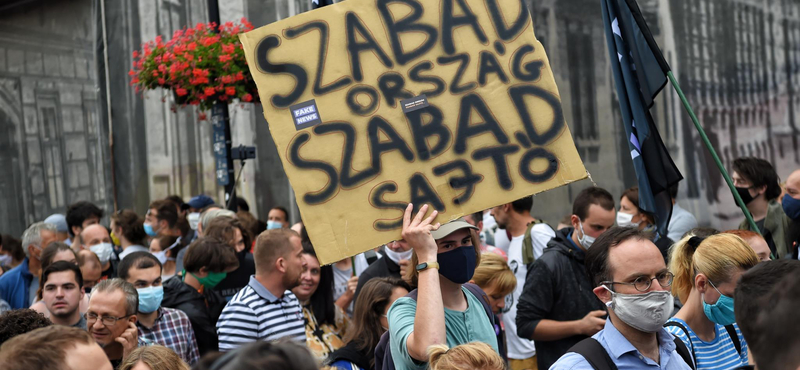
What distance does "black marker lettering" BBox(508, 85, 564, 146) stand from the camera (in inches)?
156

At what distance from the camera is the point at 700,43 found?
8766 millimetres

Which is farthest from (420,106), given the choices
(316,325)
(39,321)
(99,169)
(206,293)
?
(99,169)

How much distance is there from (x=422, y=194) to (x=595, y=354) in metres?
1.11

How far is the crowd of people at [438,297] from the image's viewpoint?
98.7 inches

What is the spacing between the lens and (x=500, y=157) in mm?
3920

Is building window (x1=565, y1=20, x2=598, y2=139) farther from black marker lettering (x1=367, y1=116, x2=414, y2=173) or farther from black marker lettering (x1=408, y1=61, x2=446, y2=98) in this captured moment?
black marker lettering (x1=367, y1=116, x2=414, y2=173)

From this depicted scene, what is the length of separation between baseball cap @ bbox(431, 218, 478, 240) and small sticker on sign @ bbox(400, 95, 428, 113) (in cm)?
54

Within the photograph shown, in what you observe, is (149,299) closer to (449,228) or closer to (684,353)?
(449,228)

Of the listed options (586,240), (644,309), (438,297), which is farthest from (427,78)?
(586,240)

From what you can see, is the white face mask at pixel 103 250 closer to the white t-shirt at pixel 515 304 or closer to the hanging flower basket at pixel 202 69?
the hanging flower basket at pixel 202 69

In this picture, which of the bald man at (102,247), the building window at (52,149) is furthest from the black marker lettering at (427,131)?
the building window at (52,149)

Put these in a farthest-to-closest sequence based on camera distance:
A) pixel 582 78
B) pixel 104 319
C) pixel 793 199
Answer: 1. pixel 582 78
2. pixel 793 199
3. pixel 104 319

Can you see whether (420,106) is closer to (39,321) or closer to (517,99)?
(517,99)

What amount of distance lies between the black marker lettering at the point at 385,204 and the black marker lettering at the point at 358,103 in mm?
354
